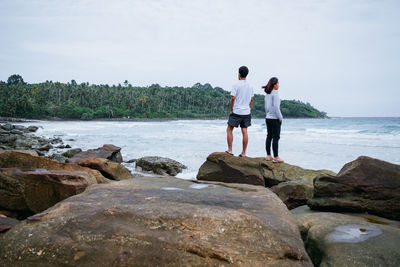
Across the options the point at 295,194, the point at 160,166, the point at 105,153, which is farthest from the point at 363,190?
the point at 105,153

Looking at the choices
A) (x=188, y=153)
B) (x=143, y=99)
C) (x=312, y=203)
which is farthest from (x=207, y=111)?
(x=312, y=203)

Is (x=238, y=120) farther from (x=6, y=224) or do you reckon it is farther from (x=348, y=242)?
(x=6, y=224)

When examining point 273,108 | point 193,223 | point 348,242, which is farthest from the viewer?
point 273,108

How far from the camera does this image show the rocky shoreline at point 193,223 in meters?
2.04

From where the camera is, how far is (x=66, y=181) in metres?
3.45

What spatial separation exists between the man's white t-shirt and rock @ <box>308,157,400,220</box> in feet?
8.82

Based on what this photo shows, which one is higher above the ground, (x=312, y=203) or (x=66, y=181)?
(x=66, y=181)

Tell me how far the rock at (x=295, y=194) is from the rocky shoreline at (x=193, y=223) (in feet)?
3.76

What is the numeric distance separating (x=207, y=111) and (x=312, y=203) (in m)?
97.9

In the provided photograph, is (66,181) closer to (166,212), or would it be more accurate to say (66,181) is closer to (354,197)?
(166,212)

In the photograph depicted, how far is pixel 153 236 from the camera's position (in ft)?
7.03

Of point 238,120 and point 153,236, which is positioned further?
point 238,120

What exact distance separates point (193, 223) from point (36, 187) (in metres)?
2.17

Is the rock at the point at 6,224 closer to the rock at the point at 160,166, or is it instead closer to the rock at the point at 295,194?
the rock at the point at 295,194
